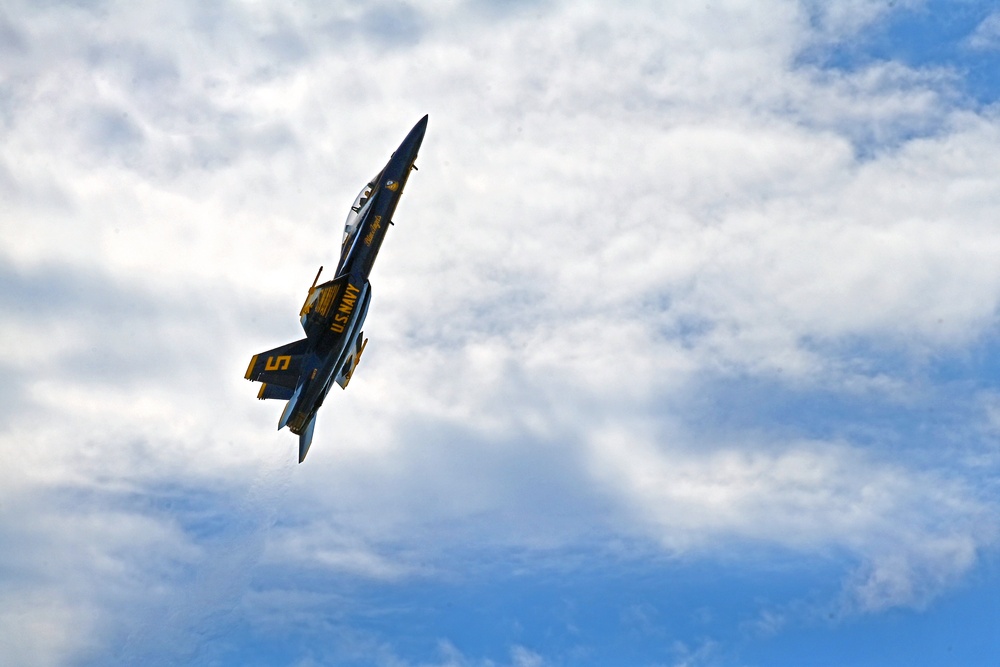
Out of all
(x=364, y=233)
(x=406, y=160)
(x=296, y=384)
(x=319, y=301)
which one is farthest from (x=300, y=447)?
(x=406, y=160)

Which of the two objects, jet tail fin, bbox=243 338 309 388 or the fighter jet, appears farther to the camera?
jet tail fin, bbox=243 338 309 388

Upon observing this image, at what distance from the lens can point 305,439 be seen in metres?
88.0

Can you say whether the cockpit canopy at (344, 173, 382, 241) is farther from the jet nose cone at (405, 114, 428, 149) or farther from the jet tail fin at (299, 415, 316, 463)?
the jet tail fin at (299, 415, 316, 463)

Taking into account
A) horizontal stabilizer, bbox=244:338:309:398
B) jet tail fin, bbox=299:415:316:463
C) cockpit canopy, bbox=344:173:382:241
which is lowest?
jet tail fin, bbox=299:415:316:463

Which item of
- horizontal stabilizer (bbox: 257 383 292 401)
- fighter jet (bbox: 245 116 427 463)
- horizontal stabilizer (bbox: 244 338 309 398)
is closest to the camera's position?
fighter jet (bbox: 245 116 427 463)

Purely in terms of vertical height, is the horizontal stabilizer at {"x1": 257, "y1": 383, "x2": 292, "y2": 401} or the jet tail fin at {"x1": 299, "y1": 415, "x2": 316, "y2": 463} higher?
the horizontal stabilizer at {"x1": 257, "y1": 383, "x2": 292, "y2": 401}

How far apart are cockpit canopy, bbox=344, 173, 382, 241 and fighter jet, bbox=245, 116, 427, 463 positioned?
18 cm

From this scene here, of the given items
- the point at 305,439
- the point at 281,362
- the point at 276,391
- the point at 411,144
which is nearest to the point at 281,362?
the point at 281,362

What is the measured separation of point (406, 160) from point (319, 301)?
617 inches

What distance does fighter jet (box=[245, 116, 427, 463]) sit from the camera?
83.2 meters

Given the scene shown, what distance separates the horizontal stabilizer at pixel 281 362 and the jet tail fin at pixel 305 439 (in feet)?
15.2

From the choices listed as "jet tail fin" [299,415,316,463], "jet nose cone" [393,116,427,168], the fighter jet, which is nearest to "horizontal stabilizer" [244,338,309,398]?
the fighter jet

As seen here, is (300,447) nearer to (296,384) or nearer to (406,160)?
(296,384)

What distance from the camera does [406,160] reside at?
287 ft
